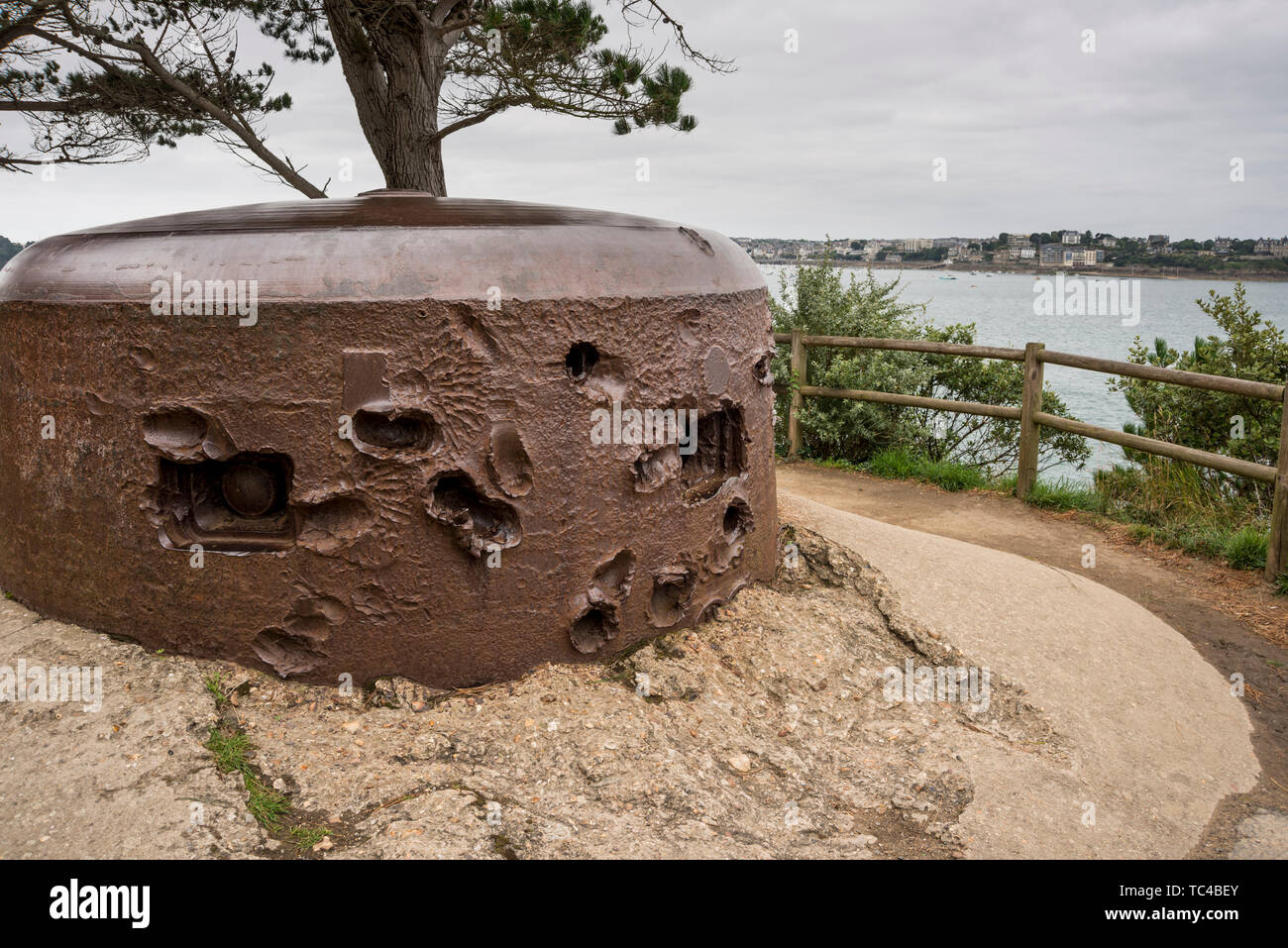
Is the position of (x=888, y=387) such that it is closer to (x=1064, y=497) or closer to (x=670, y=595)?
(x=1064, y=497)

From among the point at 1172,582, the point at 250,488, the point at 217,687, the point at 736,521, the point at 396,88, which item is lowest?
the point at 1172,582

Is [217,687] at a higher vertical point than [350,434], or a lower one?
lower

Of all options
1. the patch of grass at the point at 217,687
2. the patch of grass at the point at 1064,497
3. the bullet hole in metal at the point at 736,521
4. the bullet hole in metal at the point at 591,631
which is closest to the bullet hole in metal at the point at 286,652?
the patch of grass at the point at 217,687

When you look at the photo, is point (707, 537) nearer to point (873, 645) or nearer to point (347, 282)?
point (873, 645)

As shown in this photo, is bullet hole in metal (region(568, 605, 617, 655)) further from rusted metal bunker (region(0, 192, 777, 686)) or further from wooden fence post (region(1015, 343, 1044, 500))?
wooden fence post (region(1015, 343, 1044, 500))

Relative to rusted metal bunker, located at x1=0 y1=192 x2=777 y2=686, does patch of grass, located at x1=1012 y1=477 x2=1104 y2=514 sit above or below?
below

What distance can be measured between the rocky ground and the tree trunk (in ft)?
17.5

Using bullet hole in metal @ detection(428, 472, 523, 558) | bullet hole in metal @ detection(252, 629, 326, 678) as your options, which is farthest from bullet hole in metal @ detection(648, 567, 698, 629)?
bullet hole in metal @ detection(252, 629, 326, 678)

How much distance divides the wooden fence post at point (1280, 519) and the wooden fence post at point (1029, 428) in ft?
6.00

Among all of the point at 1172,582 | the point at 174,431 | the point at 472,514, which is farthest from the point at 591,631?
the point at 1172,582

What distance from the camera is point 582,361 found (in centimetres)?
343

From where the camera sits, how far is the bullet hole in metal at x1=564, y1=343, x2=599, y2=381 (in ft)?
11.1

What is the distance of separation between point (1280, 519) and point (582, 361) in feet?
14.2

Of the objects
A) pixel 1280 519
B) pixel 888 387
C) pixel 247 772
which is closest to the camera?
pixel 247 772
